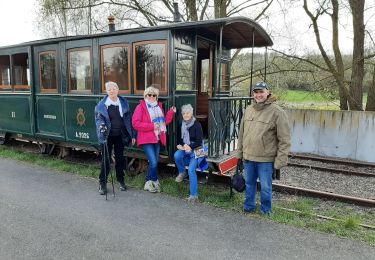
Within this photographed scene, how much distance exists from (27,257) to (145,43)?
378 cm

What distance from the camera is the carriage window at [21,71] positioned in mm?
8219

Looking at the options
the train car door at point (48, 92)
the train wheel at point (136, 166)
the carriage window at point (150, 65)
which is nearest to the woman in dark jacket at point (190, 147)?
the carriage window at point (150, 65)

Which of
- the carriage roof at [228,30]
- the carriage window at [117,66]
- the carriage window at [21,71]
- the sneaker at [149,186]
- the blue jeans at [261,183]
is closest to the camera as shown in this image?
the blue jeans at [261,183]

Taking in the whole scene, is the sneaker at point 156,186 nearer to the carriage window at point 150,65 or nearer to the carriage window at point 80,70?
the carriage window at point 150,65

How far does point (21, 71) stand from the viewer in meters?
8.41

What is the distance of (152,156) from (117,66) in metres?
1.92

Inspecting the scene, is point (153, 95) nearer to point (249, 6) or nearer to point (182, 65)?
point (182, 65)

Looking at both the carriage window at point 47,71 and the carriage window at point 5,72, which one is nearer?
the carriage window at point 47,71

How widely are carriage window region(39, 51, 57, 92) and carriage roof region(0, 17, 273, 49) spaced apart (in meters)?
0.30

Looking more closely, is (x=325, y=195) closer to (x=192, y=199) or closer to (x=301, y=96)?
(x=192, y=199)

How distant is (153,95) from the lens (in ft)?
17.6

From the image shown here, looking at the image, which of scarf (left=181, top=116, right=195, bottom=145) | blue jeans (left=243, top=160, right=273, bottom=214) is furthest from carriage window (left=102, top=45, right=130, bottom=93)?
blue jeans (left=243, top=160, right=273, bottom=214)

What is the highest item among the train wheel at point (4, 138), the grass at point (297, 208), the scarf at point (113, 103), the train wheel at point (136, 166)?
the scarf at point (113, 103)

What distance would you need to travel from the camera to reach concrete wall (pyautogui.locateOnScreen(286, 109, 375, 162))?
28.3ft
